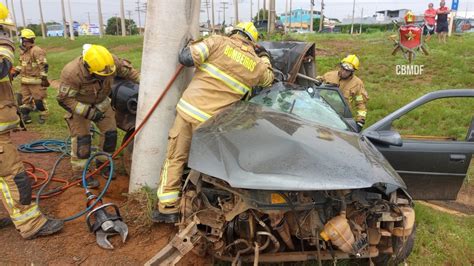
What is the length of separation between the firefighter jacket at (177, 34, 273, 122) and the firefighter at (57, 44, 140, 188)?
1.09m

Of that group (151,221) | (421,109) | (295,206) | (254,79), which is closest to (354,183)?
(295,206)

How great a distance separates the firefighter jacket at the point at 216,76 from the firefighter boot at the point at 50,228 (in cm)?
141

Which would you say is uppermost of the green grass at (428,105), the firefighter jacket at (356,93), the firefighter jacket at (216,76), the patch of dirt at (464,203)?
the firefighter jacket at (216,76)

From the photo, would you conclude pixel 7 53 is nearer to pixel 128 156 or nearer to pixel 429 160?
pixel 128 156

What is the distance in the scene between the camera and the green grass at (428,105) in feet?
12.0

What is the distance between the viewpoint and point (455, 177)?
3902 mm

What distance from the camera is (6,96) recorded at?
10.8 feet

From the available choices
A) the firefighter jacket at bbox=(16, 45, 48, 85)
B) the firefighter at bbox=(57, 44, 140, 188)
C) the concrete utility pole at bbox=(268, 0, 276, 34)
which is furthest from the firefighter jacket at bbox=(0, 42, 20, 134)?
the concrete utility pole at bbox=(268, 0, 276, 34)

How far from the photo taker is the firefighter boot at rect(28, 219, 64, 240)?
3.33 m

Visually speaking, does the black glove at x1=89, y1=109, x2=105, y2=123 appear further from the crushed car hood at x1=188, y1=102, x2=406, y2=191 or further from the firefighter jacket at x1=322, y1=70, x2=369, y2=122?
the firefighter jacket at x1=322, y1=70, x2=369, y2=122

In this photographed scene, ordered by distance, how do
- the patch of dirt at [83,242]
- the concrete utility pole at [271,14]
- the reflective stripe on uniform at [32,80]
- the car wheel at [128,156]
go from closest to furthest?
1. the patch of dirt at [83,242]
2. the car wheel at [128,156]
3. the reflective stripe on uniform at [32,80]
4. the concrete utility pole at [271,14]

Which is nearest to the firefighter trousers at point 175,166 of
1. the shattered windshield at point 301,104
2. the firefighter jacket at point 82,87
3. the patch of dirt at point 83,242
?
the patch of dirt at point 83,242

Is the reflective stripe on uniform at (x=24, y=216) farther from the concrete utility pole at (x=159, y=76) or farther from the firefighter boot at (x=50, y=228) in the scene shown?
the concrete utility pole at (x=159, y=76)

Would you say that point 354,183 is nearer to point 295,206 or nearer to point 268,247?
point 295,206
